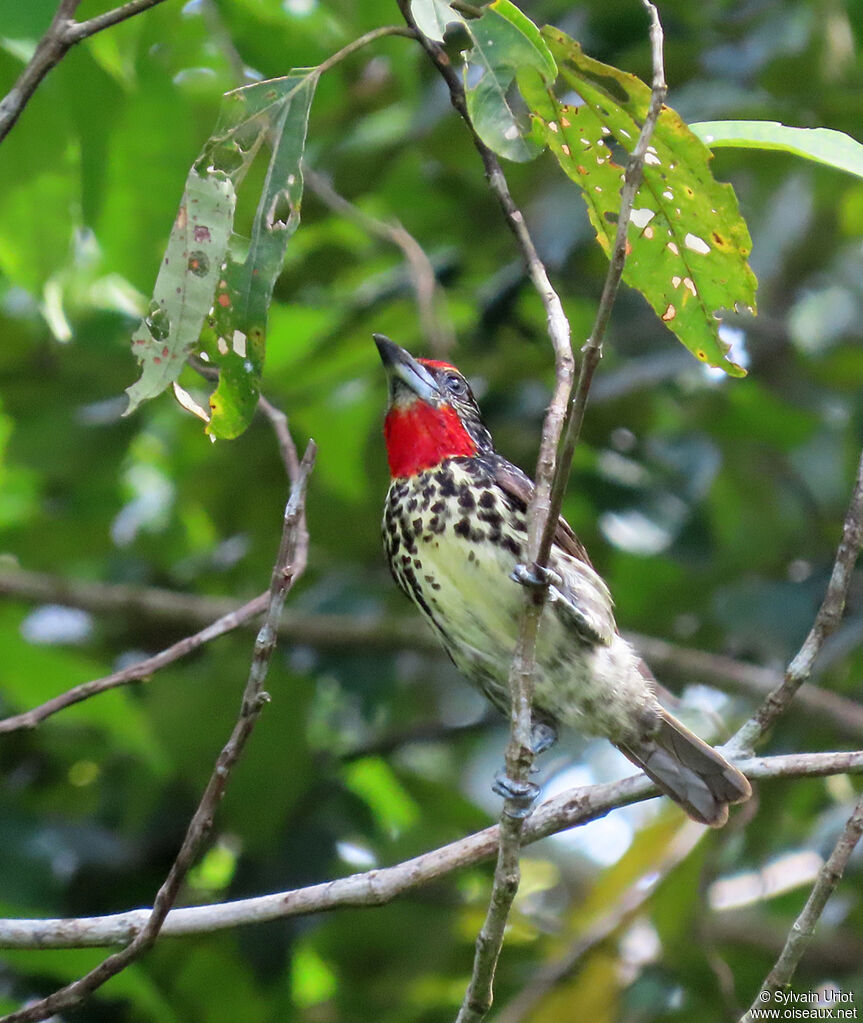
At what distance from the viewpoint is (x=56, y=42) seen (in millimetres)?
2191

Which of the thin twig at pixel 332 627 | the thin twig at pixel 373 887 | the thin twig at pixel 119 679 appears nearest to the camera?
the thin twig at pixel 373 887

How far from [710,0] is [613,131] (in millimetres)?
2165

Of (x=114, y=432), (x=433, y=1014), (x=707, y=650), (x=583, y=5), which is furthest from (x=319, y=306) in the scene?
(x=433, y=1014)

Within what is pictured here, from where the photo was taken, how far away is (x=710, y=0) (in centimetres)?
417

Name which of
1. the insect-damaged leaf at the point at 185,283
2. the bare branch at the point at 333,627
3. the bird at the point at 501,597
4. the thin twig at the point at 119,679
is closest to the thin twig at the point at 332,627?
the bare branch at the point at 333,627

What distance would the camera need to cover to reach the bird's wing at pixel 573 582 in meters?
3.04

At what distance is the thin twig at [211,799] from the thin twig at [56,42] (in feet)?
2.50

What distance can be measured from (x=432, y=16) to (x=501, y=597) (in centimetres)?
137

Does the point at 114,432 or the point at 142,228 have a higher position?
the point at 142,228

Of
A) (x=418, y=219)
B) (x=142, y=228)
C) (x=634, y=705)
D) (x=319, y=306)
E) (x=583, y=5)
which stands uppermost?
(x=583, y=5)

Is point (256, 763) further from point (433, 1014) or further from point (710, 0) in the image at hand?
point (710, 0)

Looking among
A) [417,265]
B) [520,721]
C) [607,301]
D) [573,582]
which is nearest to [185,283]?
[607,301]

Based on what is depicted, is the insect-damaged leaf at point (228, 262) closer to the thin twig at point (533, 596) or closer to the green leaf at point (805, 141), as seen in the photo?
the thin twig at point (533, 596)

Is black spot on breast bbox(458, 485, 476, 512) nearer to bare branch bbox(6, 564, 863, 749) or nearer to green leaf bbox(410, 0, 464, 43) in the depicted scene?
bare branch bbox(6, 564, 863, 749)
